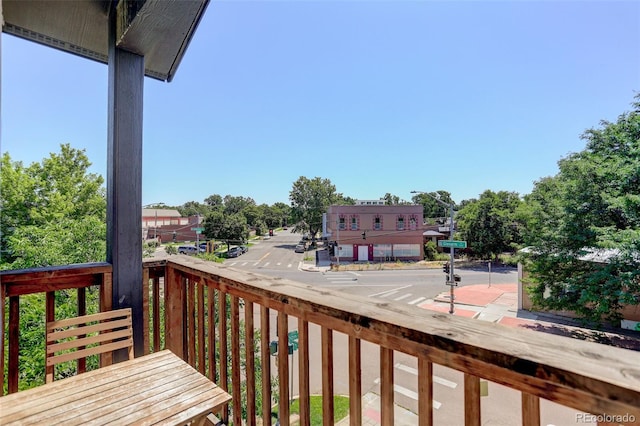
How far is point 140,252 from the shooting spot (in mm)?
1558

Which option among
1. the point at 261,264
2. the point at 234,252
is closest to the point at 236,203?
the point at 234,252

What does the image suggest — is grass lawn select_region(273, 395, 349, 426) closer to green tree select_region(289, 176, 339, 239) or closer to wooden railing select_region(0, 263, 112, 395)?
wooden railing select_region(0, 263, 112, 395)

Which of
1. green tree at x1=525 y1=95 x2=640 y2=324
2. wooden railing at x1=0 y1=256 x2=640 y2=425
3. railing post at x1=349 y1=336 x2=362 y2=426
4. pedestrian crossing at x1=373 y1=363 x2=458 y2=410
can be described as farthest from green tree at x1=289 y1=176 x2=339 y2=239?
railing post at x1=349 y1=336 x2=362 y2=426

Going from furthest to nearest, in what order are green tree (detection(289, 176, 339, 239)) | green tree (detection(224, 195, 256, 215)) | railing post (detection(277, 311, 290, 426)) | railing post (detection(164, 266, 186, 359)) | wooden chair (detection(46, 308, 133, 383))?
green tree (detection(224, 195, 256, 215)) → green tree (detection(289, 176, 339, 239)) → railing post (detection(164, 266, 186, 359)) → wooden chair (detection(46, 308, 133, 383)) → railing post (detection(277, 311, 290, 426))

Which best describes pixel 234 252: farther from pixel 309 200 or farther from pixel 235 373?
pixel 235 373

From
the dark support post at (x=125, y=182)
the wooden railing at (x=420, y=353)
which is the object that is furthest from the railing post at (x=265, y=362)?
the dark support post at (x=125, y=182)

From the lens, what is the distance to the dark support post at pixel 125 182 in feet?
4.83

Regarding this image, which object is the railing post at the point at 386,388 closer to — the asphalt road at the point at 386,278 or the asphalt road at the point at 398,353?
the asphalt road at the point at 398,353

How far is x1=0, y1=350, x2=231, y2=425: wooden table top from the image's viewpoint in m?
0.84

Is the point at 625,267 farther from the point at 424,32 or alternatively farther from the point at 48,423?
the point at 48,423

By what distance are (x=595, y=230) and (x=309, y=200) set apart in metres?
21.7

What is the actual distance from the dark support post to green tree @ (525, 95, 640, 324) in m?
8.67

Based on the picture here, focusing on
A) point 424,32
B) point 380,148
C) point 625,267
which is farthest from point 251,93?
point 380,148

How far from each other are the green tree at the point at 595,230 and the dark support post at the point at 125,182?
28.5ft
